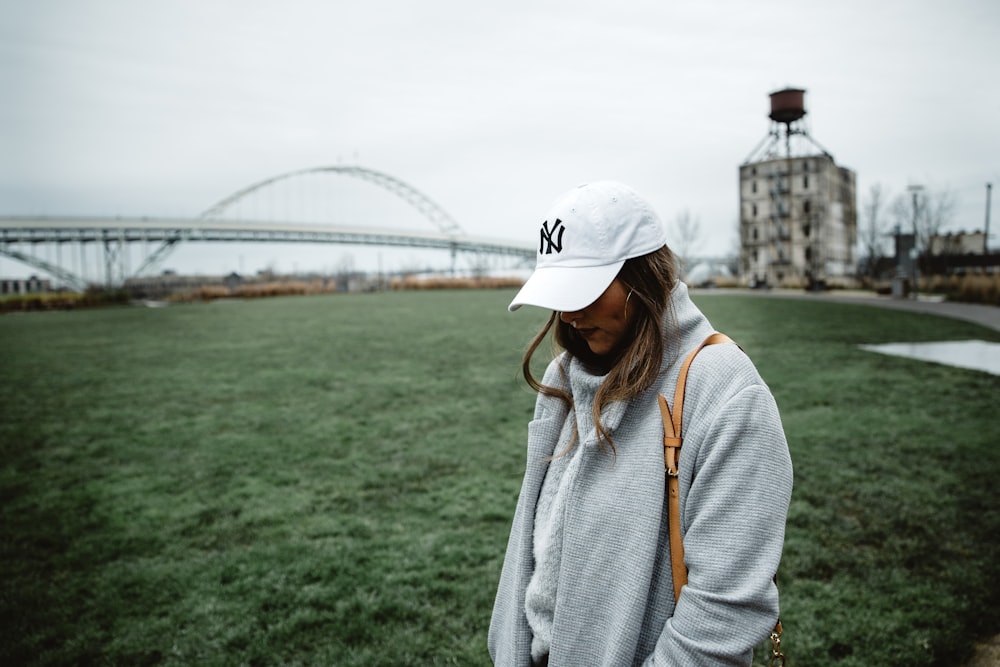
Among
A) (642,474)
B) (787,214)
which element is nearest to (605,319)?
(642,474)

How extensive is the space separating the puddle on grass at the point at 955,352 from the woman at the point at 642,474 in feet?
36.9

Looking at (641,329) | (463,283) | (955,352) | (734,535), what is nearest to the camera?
(734,535)

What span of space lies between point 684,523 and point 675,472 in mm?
113

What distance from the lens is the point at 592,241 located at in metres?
1.43

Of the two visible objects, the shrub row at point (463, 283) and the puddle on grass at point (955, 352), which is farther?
the shrub row at point (463, 283)

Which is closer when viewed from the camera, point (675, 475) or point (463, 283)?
point (675, 475)

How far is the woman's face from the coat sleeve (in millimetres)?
305

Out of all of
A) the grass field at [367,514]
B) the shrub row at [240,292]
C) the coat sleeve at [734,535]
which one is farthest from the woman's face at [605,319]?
Answer: the shrub row at [240,292]

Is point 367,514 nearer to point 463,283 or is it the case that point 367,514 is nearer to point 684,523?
point 684,523

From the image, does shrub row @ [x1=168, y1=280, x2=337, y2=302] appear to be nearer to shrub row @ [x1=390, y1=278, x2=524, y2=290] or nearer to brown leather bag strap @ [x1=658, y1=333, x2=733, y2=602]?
shrub row @ [x1=390, y1=278, x2=524, y2=290]

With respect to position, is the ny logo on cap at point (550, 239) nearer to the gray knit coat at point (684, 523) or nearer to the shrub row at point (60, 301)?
the gray knit coat at point (684, 523)

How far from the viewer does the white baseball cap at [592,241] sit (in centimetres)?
142

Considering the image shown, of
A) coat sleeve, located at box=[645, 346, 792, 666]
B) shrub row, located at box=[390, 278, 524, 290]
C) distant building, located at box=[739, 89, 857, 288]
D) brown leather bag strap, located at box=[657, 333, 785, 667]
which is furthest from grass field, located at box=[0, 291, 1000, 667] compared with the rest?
distant building, located at box=[739, 89, 857, 288]

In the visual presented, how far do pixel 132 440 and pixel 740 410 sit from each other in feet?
27.8
